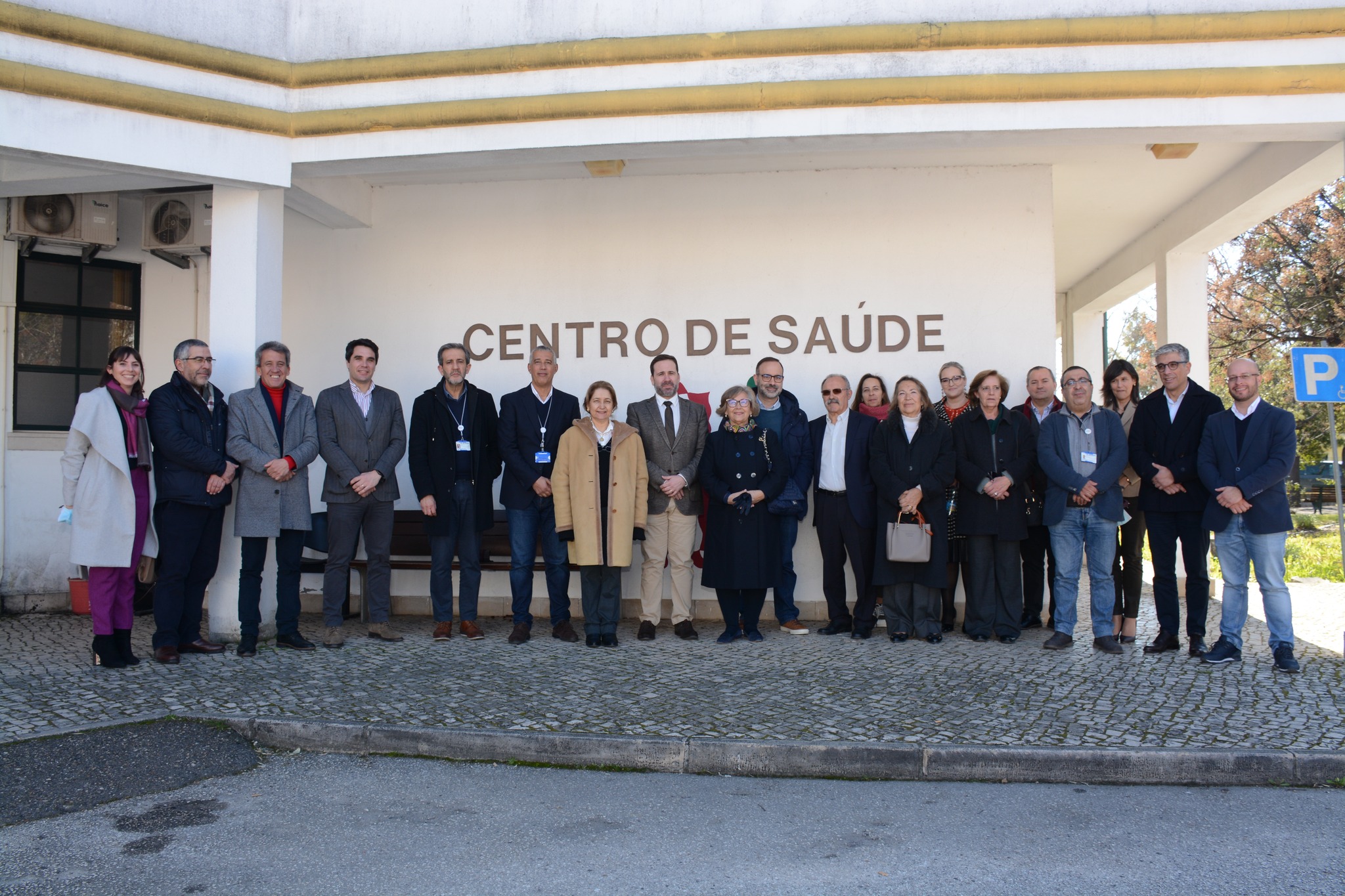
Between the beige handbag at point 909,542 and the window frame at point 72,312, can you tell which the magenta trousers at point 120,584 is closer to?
the window frame at point 72,312

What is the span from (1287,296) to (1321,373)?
15.2 meters

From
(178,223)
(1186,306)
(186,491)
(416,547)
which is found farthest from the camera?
(1186,306)

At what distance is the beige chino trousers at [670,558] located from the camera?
7.20m

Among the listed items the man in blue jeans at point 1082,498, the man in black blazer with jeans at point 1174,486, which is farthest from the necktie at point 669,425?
the man in black blazer with jeans at point 1174,486

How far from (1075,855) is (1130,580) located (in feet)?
13.0

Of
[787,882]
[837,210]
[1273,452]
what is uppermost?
[837,210]

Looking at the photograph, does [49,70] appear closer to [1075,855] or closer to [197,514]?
[197,514]

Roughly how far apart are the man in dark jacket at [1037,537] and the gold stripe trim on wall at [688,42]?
92.1 inches

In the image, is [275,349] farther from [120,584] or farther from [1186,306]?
[1186,306]

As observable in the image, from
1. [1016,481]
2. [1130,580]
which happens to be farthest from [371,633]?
[1130,580]

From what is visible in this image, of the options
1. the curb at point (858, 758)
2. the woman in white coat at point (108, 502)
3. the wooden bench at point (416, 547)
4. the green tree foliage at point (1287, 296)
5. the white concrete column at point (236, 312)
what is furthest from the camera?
the green tree foliage at point (1287, 296)

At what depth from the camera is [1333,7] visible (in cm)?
620

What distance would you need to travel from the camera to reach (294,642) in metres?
6.73

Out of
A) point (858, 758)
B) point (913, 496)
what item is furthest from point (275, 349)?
point (858, 758)
